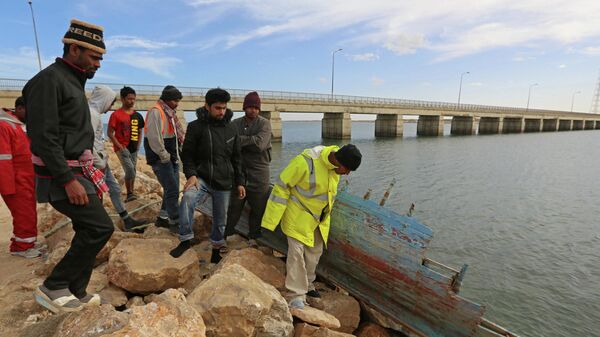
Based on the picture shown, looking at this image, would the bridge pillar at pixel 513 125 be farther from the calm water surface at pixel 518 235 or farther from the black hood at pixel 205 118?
the black hood at pixel 205 118

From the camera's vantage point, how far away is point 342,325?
12.5ft

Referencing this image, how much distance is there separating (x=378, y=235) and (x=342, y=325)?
1.18 m

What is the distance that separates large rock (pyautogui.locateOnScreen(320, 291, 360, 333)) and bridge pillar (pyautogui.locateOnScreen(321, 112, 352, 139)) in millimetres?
44487

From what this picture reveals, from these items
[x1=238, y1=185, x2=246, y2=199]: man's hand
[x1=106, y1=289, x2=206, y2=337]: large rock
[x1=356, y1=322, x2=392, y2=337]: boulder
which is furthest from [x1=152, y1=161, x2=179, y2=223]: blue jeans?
[x1=356, y1=322, x2=392, y2=337]: boulder

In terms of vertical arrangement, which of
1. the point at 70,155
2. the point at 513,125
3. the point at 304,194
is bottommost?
the point at 304,194

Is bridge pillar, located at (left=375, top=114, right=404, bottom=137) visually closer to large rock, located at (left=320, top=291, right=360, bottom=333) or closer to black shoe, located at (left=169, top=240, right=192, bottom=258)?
large rock, located at (left=320, top=291, right=360, bottom=333)

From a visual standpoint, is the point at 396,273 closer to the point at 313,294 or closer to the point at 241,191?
the point at 313,294

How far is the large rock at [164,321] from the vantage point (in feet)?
6.25

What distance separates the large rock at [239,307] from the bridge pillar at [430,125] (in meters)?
62.8

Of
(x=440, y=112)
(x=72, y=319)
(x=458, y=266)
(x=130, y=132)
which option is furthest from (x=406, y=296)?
(x=440, y=112)

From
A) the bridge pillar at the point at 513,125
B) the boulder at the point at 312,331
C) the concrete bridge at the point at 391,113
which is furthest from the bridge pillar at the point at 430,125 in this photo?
the boulder at the point at 312,331

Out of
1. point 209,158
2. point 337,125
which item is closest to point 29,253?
point 209,158

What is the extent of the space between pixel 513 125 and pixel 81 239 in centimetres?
9238

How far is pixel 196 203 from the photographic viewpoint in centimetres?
404
